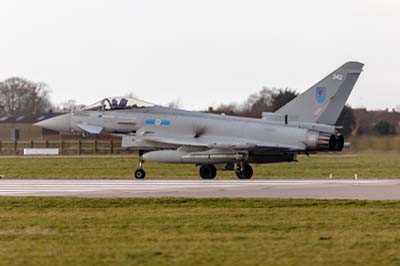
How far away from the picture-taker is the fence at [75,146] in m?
64.0

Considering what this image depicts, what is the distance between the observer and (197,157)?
3073 centimetres

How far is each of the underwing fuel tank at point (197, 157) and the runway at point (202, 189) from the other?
123 inches

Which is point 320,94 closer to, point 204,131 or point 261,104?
point 204,131

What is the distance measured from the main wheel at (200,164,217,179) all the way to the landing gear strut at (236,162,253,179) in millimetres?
832

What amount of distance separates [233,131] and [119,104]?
4407mm

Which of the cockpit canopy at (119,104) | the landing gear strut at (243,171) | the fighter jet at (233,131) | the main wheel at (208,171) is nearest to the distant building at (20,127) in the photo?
the cockpit canopy at (119,104)

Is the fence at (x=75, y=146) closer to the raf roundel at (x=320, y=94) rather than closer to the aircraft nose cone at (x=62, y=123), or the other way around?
the aircraft nose cone at (x=62, y=123)

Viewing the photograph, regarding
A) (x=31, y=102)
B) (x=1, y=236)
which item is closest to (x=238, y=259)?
(x=1, y=236)

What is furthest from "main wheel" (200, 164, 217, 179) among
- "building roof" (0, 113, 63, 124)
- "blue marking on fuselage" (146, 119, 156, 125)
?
"building roof" (0, 113, 63, 124)

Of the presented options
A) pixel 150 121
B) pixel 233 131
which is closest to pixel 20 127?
pixel 150 121

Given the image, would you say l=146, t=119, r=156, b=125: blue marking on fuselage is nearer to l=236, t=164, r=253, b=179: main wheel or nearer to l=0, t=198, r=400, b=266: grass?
l=236, t=164, r=253, b=179: main wheel

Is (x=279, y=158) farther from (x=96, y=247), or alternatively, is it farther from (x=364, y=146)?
(x=96, y=247)

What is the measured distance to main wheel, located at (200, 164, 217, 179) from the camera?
1227 inches

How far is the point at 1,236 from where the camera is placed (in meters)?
14.1
